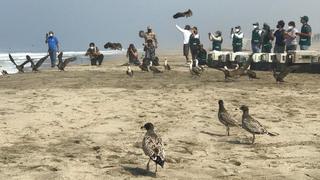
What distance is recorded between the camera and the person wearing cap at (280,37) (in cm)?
2228

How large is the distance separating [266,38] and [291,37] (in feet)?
4.78

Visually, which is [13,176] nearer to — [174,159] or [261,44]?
[174,159]

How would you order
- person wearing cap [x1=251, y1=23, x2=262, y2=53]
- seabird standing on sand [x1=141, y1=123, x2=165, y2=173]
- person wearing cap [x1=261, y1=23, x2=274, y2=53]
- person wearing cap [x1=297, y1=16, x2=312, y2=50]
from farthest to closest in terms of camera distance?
person wearing cap [x1=251, y1=23, x2=262, y2=53]
person wearing cap [x1=261, y1=23, x2=274, y2=53]
person wearing cap [x1=297, y1=16, x2=312, y2=50]
seabird standing on sand [x1=141, y1=123, x2=165, y2=173]

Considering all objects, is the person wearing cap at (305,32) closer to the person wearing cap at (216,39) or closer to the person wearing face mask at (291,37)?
the person wearing face mask at (291,37)

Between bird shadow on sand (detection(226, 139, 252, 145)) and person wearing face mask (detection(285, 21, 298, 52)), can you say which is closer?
bird shadow on sand (detection(226, 139, 252, 145))

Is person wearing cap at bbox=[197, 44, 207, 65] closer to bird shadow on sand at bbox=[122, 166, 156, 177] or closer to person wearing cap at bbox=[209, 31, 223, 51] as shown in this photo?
person wearing cap at bbox=[209, 31, 223, 51]

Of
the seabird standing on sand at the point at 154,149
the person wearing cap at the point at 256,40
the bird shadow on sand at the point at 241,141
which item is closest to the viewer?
the seabird standing on sand at the point at 154,149

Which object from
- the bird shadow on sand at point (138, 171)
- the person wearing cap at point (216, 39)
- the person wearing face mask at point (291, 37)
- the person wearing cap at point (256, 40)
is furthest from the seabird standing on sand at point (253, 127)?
the person wearing cap at point (216, 39)

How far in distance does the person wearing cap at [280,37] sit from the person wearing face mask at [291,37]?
0.21 metres

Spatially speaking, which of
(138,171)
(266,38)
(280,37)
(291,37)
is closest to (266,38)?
(266,38)

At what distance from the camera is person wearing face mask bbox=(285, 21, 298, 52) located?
73.2ft

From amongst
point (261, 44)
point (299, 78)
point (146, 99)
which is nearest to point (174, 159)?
point (146, 99)

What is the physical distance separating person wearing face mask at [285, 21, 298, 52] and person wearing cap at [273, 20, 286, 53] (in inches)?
8.1

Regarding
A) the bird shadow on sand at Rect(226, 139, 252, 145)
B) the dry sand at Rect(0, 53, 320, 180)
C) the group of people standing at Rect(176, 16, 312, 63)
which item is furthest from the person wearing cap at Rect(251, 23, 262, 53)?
the bird shadow on sand at Rect(226, 139, 252, 145)
